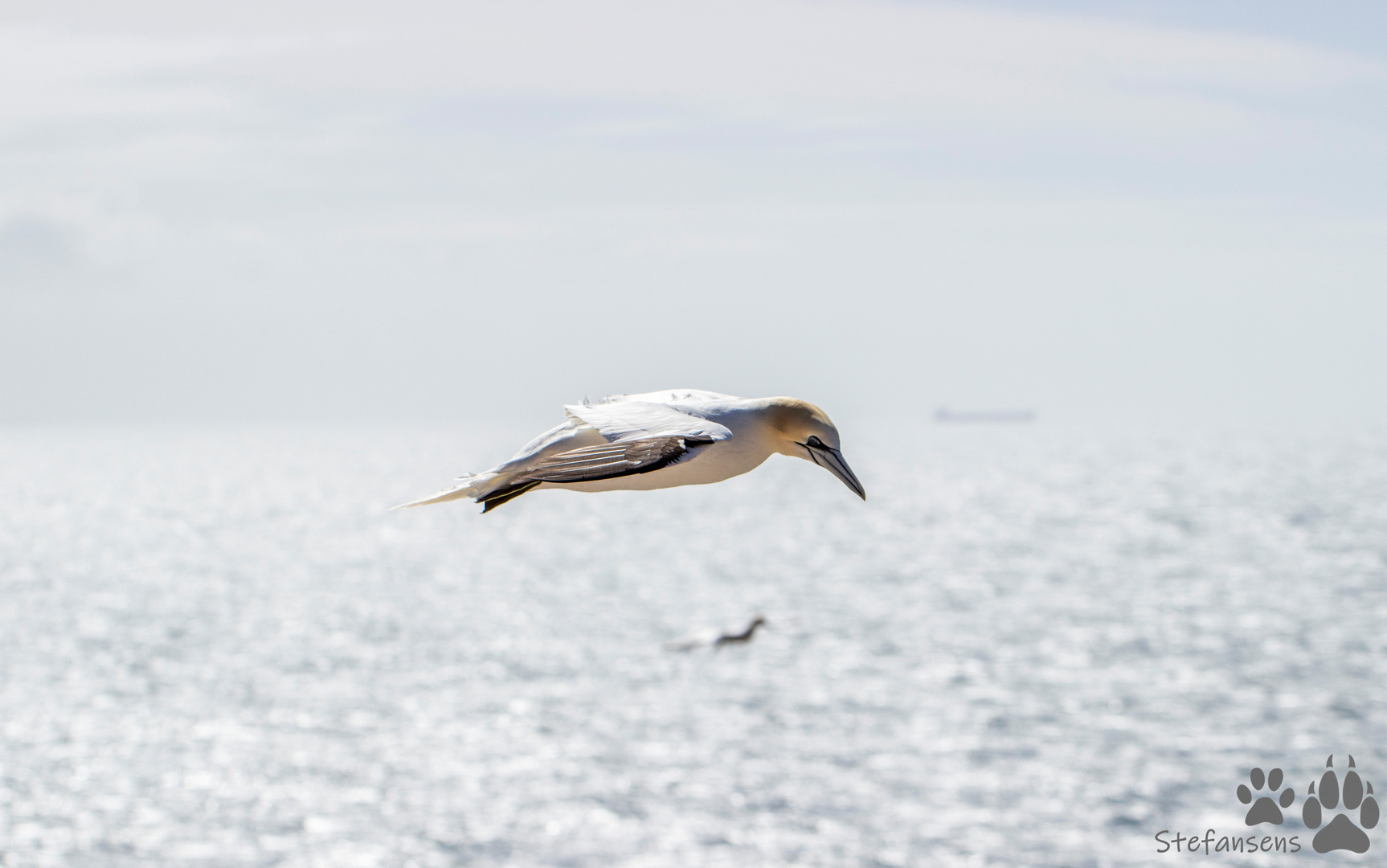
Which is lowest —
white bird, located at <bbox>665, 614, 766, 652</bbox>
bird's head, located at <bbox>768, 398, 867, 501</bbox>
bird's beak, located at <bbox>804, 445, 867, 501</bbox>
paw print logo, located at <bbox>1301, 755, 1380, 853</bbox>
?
paw print logo, located at <bbox>1301, 755, 1380, 853</bbox>

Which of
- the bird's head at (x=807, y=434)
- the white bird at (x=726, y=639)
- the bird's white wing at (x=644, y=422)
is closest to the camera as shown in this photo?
the bird's white wing at (x=644, y=422)

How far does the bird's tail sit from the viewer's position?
4133mm

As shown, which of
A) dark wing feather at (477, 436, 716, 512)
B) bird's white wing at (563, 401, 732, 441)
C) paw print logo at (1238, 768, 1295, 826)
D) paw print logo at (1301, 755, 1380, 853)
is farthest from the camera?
paw print logo at (1301, 755, 1380, 853)

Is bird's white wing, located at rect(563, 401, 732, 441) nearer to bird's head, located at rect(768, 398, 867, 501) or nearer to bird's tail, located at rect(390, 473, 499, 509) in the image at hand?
bird's head, located at rect(768, 398, 867, 501)

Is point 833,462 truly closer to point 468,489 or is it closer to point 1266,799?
point 468,489

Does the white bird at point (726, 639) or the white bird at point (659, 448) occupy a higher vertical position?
the white bird at point (659, 448)

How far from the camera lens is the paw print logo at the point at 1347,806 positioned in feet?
406

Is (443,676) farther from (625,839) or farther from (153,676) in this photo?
(625,839)

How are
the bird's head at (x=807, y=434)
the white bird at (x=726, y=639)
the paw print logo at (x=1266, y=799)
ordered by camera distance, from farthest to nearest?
the paw print logo at (x=1266, y=799) < the white bird at (x=726, y=639) < the bird's head at (x=807, y=434)

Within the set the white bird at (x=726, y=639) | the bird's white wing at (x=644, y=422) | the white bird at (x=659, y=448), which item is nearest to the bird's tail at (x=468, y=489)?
the white bird at (x=659, y=448)

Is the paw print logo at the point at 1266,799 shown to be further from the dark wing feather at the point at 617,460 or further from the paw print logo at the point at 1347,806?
the dark wing feather at the point at 617,460

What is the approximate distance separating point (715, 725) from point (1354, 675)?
92.0 meters

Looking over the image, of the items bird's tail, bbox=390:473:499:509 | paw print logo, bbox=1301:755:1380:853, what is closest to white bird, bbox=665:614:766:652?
bird's tail, bbox=390:473:499:509

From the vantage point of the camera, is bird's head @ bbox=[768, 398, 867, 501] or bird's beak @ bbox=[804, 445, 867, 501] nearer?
bird's beak @ bbox=[804, 445, 867, 501]
